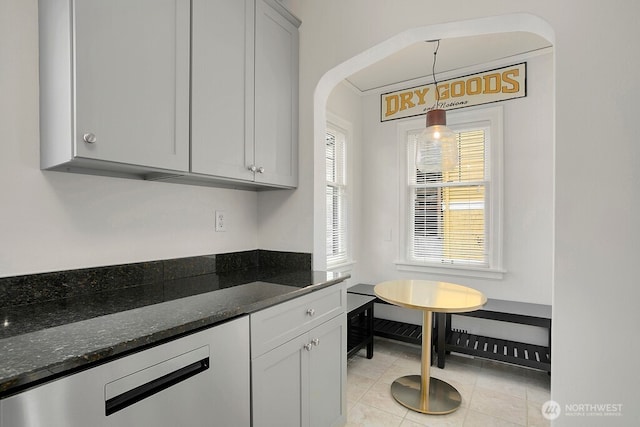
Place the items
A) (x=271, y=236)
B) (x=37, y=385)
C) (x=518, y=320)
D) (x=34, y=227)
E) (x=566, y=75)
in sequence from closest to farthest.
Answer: (x=37, y=385) → (x=34, y=227) → (x=566, y=75) → (x=271, y=236) → (x=518, y=320)

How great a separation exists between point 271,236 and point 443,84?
2.49 metres

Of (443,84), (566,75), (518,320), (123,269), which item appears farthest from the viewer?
(443,84)

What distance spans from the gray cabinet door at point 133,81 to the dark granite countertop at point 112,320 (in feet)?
1.87

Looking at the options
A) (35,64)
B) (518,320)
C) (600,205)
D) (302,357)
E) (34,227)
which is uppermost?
(35,64)

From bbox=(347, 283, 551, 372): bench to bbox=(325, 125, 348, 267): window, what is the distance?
3.08 ft

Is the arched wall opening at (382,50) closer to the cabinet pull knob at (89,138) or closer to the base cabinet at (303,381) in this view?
the base cabinet at (303,381)

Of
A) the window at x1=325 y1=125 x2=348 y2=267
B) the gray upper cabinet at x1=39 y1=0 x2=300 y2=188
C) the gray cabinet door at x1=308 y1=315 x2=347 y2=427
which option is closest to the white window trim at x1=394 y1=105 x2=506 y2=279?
the window at x1=325 y1=125 x2=348 y2=267

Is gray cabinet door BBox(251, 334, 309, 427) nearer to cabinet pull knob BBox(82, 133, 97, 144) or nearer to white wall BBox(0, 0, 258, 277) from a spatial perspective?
white wall BBox(0, 0, 258, 277)

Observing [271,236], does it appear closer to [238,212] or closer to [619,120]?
[238,212]

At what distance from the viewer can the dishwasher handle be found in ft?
2.81

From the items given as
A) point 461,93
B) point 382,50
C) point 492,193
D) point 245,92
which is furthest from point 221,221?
point 461,93

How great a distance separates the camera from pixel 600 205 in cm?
133

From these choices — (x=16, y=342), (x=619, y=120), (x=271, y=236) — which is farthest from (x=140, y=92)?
(x=619, y=120)

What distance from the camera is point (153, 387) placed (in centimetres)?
94
